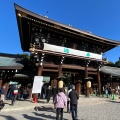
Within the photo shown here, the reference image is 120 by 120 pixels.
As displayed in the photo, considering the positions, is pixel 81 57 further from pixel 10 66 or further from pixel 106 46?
pixel 10 66

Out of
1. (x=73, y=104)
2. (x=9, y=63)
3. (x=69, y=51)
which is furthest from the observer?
(x=69, y=51)

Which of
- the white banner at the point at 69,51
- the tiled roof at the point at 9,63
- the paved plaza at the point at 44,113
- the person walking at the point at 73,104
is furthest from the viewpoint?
the white banner at the point at 69,51

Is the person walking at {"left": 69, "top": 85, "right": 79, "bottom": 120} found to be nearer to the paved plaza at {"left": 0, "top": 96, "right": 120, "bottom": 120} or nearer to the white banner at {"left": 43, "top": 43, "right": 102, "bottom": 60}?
the paved plaza at {"left": 0, "top": 96, "right": 120, "bottom": 120}

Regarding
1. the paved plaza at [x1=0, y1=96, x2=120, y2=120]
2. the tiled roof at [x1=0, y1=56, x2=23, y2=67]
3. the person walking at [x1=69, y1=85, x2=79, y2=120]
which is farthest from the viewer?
the tiled roof at [x1=0, y1=56, x2=23, y2=67]

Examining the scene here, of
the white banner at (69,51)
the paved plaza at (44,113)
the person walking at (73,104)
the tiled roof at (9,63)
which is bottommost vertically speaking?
the paved plaza at (44,113)

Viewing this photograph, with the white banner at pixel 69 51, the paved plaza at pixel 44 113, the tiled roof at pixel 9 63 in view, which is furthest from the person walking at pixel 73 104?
the tiled roof at pixel 9 63

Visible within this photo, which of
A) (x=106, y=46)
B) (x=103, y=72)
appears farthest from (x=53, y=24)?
(x=103, y=72)

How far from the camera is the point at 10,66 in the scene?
17312mm

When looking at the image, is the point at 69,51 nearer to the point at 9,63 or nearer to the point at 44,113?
the point at 9,63

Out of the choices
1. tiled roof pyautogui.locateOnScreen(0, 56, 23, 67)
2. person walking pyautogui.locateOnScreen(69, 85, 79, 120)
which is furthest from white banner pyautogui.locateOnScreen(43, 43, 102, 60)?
person walking pyautogui.locateOnScreen(69, 85, 79, 120)

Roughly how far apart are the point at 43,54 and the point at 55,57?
6.98 feet

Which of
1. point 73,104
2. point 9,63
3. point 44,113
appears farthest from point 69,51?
point 73,104

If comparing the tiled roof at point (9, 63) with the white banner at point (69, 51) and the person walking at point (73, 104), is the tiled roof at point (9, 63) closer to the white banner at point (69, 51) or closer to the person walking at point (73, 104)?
the white banner at point (69, 51)

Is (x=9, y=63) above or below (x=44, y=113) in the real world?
above
